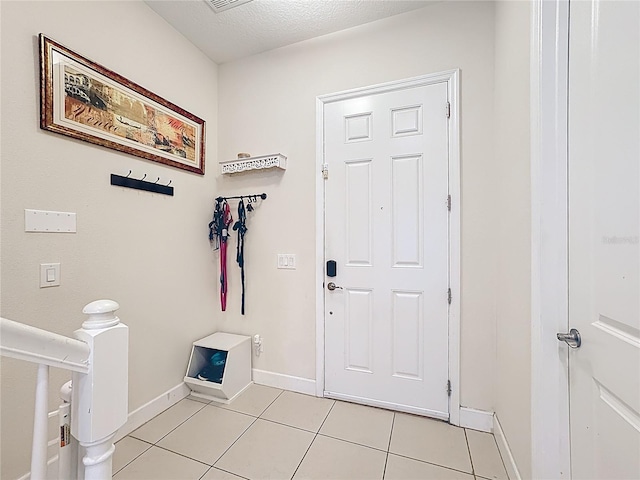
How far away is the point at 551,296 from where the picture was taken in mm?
1068

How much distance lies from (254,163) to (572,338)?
2189 millimetres

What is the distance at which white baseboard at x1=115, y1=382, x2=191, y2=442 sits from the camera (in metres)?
1.72

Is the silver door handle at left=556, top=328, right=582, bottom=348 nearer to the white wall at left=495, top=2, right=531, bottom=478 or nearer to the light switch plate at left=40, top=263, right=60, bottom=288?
the white wall at left=495, top=2, right=531, bottom=478

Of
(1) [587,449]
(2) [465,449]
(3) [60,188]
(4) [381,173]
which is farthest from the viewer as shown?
(4) [381,173]

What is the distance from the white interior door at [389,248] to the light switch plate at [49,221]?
1.59 meters

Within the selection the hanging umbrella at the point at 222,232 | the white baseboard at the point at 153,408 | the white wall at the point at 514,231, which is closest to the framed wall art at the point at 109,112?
the hanging umbrella at the point at 222,232

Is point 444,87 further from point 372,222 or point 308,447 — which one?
point 308,447

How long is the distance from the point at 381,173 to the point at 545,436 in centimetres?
164

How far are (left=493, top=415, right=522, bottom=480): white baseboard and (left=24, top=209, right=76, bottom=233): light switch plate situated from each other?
2632 millimetres

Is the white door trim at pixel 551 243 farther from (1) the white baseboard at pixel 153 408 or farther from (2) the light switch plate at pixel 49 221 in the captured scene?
(2) the light switch plate at pixel 49 221

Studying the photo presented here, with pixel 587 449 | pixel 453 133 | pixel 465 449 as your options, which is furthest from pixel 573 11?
pixel 465 449

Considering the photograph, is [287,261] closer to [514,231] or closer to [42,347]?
[514,231]

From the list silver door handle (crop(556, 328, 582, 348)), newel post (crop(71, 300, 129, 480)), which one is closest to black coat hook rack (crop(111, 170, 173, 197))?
newel post (crop(71, 300, 129, 480))

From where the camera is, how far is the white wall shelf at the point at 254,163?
2.19 metres
